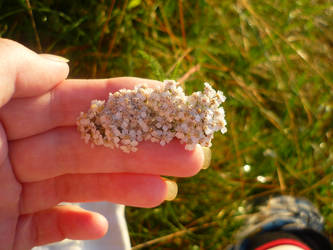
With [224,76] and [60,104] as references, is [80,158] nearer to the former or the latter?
[60,104]

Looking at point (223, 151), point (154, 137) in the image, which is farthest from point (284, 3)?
point (154, 137)

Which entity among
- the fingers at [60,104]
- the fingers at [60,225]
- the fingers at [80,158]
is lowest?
the fingers at [60,225]

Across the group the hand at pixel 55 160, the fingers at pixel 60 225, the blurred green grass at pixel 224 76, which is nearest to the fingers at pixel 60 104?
the hand at pixel 55 160

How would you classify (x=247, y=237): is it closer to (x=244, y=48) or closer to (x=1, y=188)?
(x=244, y=48)

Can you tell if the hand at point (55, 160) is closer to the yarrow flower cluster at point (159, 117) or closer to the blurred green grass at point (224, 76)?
the yarrow flower cluster at point (159, 117)

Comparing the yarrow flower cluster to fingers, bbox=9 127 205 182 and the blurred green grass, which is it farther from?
the blurred green grass

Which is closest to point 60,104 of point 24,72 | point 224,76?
point 24,72

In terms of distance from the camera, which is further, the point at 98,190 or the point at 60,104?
the point at 98,190
